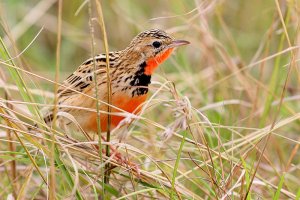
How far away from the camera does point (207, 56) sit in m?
5.46

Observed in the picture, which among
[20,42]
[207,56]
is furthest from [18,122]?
[20,42]

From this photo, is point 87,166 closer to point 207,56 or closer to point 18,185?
point 18,185

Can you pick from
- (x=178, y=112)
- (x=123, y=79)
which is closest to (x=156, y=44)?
(x=123, y=79)

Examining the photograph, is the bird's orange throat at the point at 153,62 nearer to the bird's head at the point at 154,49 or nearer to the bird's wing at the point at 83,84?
the bird's head at the point at 154,49

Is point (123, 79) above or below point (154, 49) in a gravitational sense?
below

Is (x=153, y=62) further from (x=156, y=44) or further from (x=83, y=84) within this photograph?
(x=83, y=84)

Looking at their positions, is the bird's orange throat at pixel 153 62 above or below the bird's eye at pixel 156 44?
below

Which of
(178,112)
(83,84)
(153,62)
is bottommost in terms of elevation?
(178,112)

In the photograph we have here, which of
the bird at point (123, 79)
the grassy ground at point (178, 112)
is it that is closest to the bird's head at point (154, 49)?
the bird at point (123, 79)

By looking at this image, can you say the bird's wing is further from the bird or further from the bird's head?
the bird's head

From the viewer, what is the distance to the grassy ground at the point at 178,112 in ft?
10.9

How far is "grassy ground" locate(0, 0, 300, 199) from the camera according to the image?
3.31 meters

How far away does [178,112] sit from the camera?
9.87 ft

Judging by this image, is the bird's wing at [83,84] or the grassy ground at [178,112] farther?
the bird's wing at [83,84]
